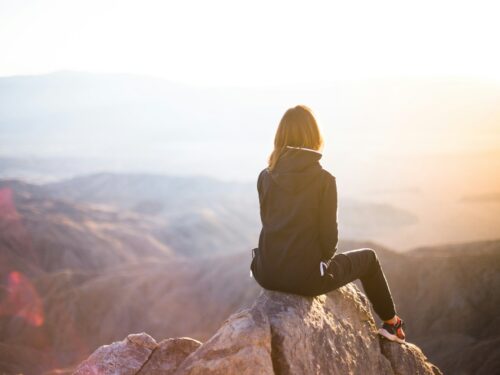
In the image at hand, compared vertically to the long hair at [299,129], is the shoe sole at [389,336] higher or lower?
lower

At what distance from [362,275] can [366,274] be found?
0.24 ft

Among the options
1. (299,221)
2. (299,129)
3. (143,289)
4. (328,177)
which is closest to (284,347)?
(299,221)

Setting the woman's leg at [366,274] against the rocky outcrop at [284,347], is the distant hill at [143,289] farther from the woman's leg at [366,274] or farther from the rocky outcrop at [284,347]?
the woman's leg at [366,274]

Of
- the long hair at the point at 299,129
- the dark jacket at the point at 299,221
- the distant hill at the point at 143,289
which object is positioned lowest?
the distant hill at the point at 143,289

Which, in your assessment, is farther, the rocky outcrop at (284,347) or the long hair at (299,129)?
the long hair at (299,129)

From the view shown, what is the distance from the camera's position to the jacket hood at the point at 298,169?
4.51m

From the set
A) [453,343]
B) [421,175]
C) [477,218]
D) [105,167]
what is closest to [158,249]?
[453,343]

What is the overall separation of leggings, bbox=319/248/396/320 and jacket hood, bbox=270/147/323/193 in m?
0.93

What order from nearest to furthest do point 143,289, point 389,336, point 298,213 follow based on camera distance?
1. point 298,213
2. point 389,336
3. point 143,289

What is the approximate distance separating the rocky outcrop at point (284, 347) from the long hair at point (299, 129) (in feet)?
5.00

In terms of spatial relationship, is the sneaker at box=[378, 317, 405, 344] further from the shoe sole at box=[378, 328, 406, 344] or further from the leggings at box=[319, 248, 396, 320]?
the leggings at box=[319, 248, 396, 320]

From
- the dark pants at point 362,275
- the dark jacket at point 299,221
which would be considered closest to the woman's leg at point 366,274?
the dark pants at point 362,275

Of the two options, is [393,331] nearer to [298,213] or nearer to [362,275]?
[362,275]

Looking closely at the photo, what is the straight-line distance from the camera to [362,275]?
5.37 meters
